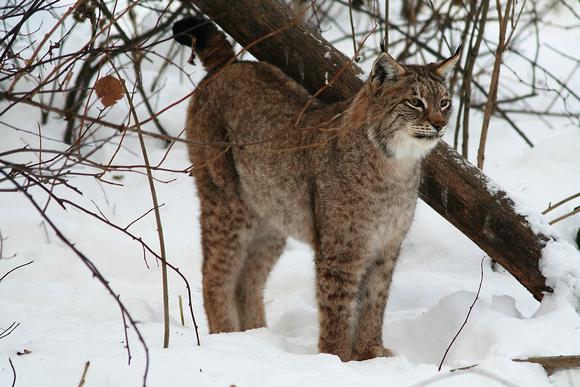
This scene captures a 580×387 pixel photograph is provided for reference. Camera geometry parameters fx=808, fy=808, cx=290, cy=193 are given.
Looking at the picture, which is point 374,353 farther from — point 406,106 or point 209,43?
point 209,43

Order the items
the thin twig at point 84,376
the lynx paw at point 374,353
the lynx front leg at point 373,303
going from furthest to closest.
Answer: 1. the lynx front leg at point 373,303
2. the lynx paw at point 374,353
3. the thin twig at point 84,376

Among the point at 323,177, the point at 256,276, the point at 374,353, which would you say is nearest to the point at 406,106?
the point at 323,177

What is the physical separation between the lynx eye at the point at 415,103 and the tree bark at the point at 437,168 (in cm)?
39

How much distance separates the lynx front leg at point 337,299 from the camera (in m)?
4.33

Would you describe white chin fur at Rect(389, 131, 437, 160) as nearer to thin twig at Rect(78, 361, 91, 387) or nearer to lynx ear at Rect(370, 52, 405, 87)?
lynx ear at Rect(370, 52, 405, 87)

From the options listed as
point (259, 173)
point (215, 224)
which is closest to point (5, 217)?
point (215, 224)

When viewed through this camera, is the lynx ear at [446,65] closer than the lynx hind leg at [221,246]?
Yes

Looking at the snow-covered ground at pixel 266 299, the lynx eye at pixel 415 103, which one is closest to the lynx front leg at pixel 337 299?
the snow-covered ground at pixel 266 299

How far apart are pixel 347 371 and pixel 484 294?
1801mm

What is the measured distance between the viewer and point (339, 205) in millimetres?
4312

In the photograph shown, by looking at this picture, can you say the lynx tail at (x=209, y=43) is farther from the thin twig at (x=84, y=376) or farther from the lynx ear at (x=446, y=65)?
the thin twig at (x=84, y=376)

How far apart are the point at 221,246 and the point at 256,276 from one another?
40cm

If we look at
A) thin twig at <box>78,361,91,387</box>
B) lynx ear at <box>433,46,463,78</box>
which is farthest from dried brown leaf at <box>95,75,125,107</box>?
lynx ear at <box>433,46,463,78</box>

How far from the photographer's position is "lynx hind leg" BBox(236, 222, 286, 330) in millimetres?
5266
